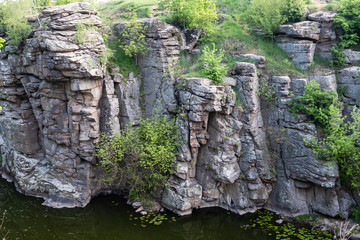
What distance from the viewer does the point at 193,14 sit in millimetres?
22500

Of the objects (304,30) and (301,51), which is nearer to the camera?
(304,30)

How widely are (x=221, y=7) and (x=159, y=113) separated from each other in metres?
14.5

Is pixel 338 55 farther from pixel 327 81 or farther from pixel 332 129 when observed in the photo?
pixel 332 129

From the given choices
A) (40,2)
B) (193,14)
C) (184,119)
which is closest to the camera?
(184,119)

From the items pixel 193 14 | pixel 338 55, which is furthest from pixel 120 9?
pixel 338 55

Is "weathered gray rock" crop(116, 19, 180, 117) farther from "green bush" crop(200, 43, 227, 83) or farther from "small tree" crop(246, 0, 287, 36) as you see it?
"small tree" crop(246, 0, 287, 36)

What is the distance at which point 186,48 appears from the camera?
2286 cm

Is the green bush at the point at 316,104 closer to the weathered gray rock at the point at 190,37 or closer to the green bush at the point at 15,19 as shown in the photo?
the weathered gray rock at the point at 190,37

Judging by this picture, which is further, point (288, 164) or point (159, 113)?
point (159, 113)

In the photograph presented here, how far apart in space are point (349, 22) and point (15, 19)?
920 inches

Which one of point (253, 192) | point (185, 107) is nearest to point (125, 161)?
point (185, 107)

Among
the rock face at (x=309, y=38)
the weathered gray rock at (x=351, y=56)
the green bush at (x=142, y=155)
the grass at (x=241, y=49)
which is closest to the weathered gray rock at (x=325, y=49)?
the rock face at (x=309, y=38)

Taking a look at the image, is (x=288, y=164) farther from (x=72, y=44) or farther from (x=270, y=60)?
(x=72, y=44)

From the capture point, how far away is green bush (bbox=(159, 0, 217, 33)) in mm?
22547
